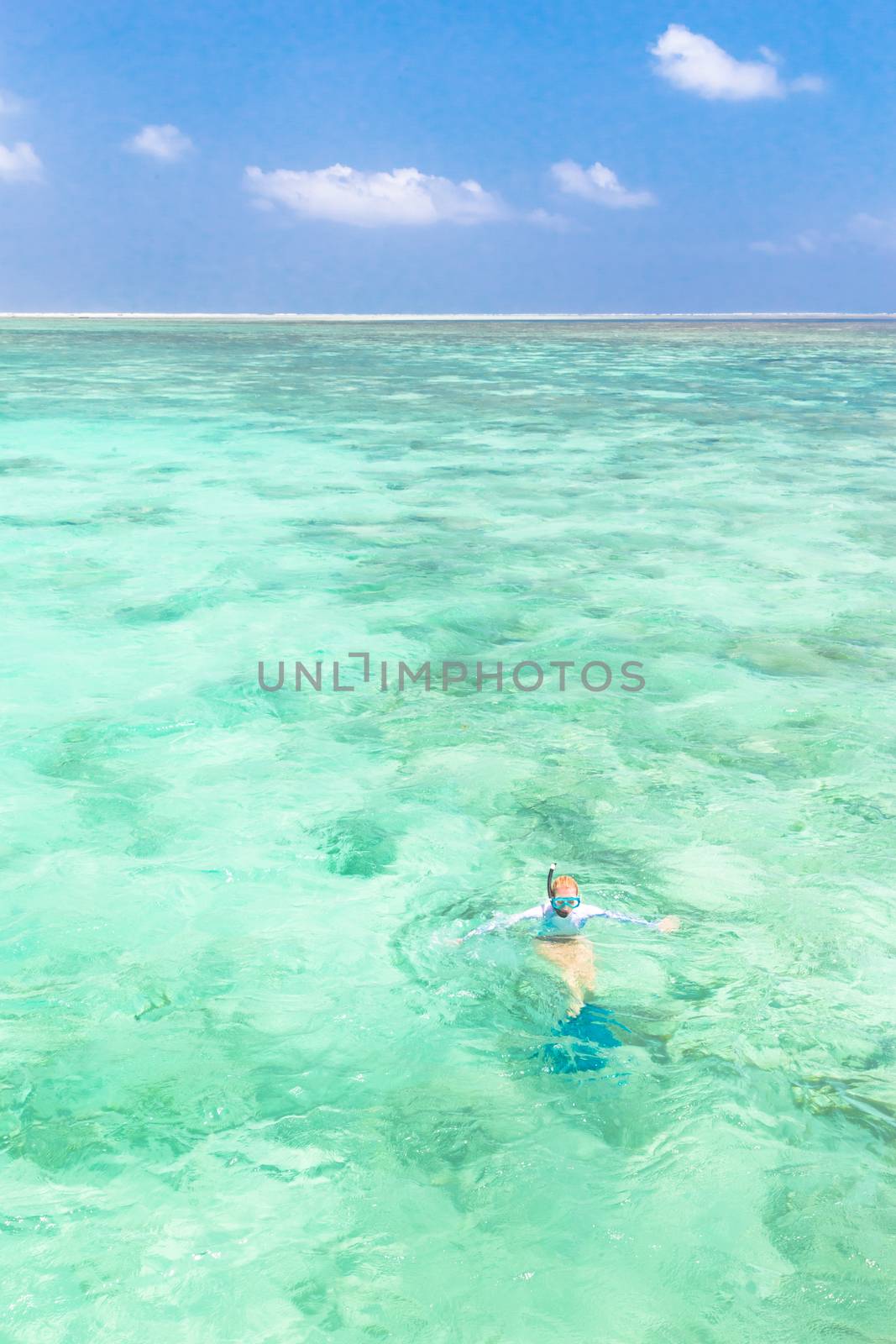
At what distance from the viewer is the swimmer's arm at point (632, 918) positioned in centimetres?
590

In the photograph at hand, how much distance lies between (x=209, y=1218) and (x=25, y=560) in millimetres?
11414

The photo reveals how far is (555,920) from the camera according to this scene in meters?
5.85

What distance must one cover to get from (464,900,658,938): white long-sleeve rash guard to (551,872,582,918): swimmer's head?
8 centimetres

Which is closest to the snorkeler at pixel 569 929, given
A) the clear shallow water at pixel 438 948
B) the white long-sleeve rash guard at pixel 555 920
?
the white long-sleeve rash guard at pixel 555 920

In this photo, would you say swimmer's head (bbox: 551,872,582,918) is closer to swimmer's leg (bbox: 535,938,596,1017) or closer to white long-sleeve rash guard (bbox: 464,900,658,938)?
white long-sleeve rash guard (bbox: 464,900,658,938)

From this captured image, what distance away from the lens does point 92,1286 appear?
3.98m

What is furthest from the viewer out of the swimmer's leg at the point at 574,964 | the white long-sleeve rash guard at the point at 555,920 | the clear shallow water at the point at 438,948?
the white long-sleeve rash guard at the point at 555,920

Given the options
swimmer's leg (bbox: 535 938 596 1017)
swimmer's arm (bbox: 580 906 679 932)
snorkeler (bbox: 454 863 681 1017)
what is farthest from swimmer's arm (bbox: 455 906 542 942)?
swimmer's arm (bbox: 580 906 679 932)

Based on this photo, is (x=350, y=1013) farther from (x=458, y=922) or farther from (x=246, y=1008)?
(x=458, y=922)

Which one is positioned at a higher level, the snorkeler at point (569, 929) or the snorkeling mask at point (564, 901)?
the snorkeling mask at point (564, 901)

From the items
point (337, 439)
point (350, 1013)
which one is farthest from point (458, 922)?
point (337, 439)

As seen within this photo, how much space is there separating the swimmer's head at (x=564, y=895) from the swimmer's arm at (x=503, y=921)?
23cm

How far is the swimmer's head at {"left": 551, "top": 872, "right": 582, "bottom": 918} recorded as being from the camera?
18.6 ft

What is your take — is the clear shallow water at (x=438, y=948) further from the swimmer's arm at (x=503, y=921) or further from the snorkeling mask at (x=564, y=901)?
the snorkeling mask at (x=564, y=901)
